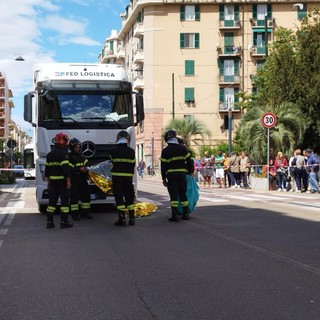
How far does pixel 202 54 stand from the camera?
6131cm

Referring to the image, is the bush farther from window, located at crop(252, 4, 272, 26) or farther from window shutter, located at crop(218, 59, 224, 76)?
window, located at crop(252, 4, 272, 26)

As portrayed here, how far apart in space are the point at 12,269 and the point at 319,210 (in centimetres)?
944

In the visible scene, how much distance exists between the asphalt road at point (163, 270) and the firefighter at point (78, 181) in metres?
0.64

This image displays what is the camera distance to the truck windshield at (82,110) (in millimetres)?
13031

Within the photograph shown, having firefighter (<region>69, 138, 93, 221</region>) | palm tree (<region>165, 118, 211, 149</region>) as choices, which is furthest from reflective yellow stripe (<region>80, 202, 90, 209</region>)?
palm tree (<region>165, 118, 211, 149</region>)

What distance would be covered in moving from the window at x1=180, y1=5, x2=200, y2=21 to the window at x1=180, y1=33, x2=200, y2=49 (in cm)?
172

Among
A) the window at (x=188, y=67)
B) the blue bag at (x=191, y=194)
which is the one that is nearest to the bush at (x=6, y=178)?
the blue bag at (x=191, y=194)

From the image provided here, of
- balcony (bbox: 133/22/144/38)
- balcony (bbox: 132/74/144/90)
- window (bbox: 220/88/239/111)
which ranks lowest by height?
window (bbox: 220/88/239/111)

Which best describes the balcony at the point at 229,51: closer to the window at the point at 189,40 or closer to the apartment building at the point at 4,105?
the window at the point at 189,40

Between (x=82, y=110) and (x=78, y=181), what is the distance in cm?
175

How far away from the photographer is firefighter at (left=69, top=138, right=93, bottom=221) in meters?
12.4

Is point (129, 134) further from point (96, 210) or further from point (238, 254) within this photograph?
point (238, 254)

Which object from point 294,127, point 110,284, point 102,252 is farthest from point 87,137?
point 294,127

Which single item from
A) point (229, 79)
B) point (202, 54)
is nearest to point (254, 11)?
point (202, 54)
